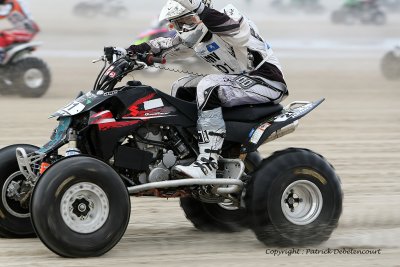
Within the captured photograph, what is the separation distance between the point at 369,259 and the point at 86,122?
228 centimetres

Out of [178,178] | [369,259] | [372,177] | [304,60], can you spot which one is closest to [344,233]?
[369,259]

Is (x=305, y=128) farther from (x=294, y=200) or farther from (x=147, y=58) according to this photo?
(x=147, y=58)

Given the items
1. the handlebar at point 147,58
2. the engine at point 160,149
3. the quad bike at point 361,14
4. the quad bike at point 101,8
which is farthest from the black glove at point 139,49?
the quad bike at point 101,8

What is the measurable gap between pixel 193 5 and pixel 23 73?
11.3 metres

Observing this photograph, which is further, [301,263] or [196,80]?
[196,80]

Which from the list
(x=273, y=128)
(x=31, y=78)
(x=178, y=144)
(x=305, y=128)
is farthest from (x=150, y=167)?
(x=31, y=78)

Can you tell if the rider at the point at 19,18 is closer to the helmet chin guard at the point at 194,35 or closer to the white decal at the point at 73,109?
the helmet chin guard at the point at 194,35

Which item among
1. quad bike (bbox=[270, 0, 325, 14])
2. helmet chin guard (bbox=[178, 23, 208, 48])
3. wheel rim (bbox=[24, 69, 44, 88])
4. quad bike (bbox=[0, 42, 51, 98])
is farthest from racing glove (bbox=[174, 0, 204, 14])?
→ quad bike (bbox=[270, 0, 325, 14])

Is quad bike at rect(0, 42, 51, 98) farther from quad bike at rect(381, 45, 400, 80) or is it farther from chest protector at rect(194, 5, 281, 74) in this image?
chest protector at rect(194, 5, 281, 74)

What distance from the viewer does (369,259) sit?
20.0ft

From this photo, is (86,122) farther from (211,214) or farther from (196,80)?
(211,214)

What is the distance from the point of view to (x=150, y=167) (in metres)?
6.49

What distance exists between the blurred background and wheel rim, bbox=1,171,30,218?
225 millimetres

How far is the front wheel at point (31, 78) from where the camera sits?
1697 cm
